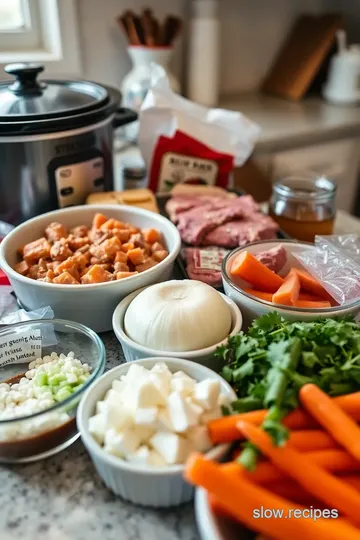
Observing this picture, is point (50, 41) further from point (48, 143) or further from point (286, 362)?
point (286, 362)

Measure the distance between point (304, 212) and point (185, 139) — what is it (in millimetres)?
308

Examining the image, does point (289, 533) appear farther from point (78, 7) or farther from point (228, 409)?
point (78, 7)

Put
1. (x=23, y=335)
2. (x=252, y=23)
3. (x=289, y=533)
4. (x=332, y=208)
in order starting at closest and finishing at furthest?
1. (x=289, y=533)
2. (x=23, y=335)
3. (x=332, y=208)
4. (x=252, y=23)

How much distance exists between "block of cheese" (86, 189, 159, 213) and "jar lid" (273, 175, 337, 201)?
26cm

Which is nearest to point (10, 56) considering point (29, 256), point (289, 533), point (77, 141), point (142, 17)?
point (142, 17)

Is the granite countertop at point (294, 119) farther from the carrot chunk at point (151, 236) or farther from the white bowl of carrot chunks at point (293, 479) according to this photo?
the white bowl of carrot chunks at point (293, 479)

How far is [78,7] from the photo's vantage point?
160 cm

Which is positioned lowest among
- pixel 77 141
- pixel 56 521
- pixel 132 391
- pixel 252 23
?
pixel 56 521

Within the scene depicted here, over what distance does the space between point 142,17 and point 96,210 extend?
910 millimetres

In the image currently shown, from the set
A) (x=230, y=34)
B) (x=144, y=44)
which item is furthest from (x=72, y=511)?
(x=230, y=34)

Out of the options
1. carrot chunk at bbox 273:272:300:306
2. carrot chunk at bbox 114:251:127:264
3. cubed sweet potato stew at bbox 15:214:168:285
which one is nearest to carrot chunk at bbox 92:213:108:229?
cubed sweet potato stew at bbox 15:214:168:285

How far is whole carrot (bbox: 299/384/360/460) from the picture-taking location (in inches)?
21.0

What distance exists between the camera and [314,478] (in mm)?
510

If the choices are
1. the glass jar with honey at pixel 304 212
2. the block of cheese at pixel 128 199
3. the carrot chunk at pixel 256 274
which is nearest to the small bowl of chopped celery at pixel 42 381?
the carrot chunk at pixel 256 274
